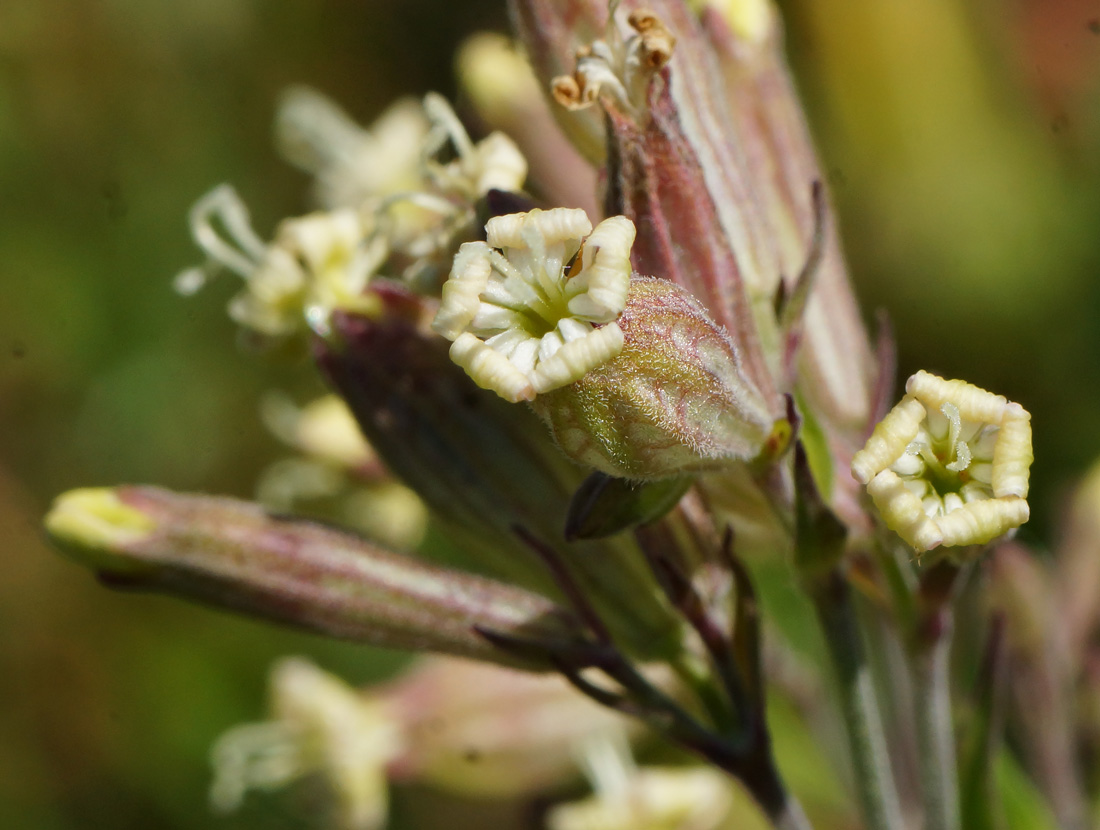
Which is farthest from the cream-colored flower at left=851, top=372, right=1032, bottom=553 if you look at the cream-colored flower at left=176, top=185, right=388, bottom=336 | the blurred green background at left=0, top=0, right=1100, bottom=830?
the blurred green background at left=0, top=0, right=1100, bottom=830

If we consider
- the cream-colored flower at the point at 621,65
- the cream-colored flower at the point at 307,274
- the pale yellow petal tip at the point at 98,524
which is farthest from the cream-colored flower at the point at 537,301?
the pale yellow petal tip at the point at 98,524

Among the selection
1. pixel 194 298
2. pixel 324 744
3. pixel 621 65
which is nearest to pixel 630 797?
pixel 324 744

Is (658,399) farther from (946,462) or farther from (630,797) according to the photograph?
(630,797)

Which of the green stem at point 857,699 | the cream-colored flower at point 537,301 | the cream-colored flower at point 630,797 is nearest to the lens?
the cream-colored flower at point 537,301

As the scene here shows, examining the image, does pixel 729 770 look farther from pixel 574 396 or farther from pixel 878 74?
pixel 878 74

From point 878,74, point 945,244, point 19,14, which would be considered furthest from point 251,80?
point 945,244

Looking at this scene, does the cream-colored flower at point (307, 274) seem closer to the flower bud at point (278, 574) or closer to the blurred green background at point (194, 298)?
the flower bud at point (278, 574)
